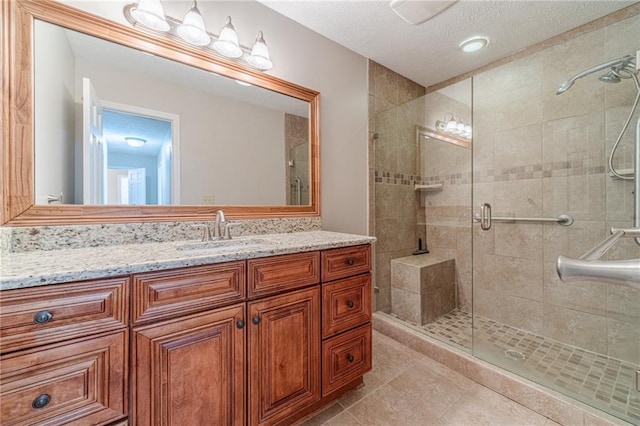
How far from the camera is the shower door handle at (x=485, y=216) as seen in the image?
226 centimetres

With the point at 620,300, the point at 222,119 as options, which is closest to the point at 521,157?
the point at 620,300

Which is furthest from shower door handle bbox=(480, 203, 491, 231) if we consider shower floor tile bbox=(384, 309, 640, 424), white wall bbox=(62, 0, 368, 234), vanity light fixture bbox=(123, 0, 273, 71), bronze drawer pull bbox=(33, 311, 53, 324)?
bronze drawer pull bbox=(33, 311, 53, 324)

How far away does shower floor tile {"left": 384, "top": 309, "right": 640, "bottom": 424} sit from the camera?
130 centimetres

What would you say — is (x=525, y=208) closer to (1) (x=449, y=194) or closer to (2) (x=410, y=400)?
(1) (x=449, y=194)

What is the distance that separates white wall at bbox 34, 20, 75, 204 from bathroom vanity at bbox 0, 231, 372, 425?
31 centimetres

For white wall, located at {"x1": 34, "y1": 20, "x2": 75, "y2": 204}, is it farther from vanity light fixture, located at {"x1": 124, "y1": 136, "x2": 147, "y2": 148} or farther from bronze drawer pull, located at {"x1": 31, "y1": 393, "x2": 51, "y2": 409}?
bronze drawer pull, located at {"x1": 31, "y1": 393, "x2": 51, "y2": 409}

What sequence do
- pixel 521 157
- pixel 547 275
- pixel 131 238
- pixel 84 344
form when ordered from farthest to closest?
pixel 521 157 → pixel 547 275 → pixel 131 238 → pixel 84 344

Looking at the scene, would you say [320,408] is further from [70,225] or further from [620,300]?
[620,300]

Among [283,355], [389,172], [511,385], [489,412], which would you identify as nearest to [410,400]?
[489,412]

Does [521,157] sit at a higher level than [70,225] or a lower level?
higher

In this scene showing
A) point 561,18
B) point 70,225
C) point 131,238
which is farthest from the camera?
point 561,18

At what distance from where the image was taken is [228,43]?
4.77 ft

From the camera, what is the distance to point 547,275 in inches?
77.9

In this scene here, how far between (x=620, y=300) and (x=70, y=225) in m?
3.12
